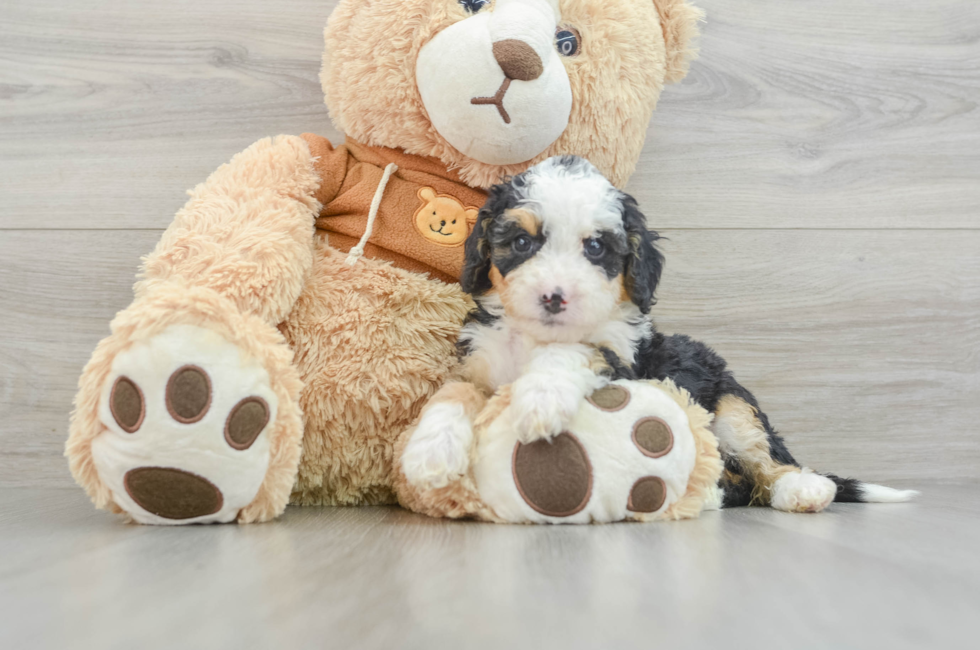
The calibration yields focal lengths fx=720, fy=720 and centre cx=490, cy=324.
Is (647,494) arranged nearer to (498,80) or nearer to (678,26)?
(498,80)

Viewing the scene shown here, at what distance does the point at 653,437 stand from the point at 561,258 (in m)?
0.32

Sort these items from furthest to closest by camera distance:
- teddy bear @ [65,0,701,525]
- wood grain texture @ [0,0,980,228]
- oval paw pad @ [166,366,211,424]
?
1. wood grain texture @ [0,0,980,228]
2. teddy bear @ [65,0,701,525]
3. oval paw pad @ [166,366,211,424]

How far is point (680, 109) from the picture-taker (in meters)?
1.81

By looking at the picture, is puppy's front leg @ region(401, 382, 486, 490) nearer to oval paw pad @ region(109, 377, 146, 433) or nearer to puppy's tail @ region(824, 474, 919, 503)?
oval paw pad @ region(109, 377, 146, 433)

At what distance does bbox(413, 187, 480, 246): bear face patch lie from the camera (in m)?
1.40

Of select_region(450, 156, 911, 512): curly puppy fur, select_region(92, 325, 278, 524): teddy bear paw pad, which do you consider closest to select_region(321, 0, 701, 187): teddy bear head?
select_region(450, 156, 911, 512): curly puppy fur

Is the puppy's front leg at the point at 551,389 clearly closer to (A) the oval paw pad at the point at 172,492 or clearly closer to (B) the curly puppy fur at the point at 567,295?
(B) the curly puppy fur at the point at 567,295

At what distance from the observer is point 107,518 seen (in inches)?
48.3

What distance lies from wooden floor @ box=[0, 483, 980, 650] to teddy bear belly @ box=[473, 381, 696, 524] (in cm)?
4

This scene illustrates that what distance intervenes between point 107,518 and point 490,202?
2.78 ft

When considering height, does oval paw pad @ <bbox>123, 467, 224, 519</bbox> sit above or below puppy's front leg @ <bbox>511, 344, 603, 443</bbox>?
below

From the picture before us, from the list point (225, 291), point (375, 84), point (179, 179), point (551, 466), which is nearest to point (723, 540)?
point (551, 466)

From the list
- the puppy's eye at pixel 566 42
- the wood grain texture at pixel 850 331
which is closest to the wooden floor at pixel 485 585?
the wood grain texture at pixel 850 331

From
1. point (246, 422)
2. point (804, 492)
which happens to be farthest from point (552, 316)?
point (804, 492)
